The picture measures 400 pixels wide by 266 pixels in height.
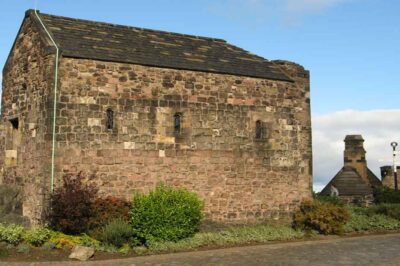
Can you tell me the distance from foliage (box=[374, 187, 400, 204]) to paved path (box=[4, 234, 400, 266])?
1158cm

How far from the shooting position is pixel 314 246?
613 inches

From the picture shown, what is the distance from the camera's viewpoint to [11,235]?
13805 mm

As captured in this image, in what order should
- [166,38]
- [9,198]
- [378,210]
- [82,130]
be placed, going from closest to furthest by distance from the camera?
[82,130] → [9,198] → [166,38] → [378,210]

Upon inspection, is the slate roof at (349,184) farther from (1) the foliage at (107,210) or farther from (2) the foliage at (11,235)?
(2) the foliage at (11,235)

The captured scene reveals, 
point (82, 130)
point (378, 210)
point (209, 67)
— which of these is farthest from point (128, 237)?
point (378, 210)

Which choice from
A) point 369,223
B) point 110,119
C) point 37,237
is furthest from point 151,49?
point 369,223

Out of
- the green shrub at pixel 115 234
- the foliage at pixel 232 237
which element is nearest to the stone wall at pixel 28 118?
the green shrub at pixel 115 234

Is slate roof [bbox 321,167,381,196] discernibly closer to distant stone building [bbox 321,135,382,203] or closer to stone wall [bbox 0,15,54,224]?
distant stone building [bbox 321,135,382,203]

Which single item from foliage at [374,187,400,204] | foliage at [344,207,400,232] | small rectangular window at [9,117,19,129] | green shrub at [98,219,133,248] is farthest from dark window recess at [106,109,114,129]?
foliage at [374,187,400,204]

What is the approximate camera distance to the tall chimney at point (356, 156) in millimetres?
32062

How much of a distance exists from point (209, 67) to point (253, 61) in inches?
112

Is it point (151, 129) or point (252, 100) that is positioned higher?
point (252, 100)

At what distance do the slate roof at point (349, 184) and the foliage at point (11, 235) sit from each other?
1900 centimetres

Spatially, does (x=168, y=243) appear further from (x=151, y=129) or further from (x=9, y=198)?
(x=9, y=198)
